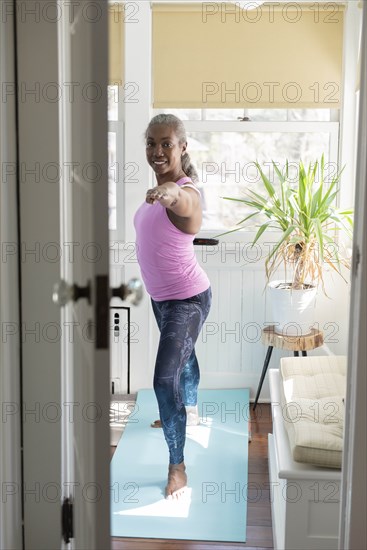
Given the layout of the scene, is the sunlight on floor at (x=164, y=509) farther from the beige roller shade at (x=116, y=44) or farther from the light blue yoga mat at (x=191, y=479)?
the beige roller shade at (x=116, y=44)

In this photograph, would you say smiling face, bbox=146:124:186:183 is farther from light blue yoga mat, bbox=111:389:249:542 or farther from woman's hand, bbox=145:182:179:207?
light blue yoga mat, bbox=111:389:249:542

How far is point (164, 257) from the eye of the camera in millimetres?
3436

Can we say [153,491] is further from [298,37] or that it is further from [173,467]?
[298,37]

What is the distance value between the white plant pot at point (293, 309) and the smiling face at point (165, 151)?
102 centimetres

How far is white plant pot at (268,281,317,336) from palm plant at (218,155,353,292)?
0.06m

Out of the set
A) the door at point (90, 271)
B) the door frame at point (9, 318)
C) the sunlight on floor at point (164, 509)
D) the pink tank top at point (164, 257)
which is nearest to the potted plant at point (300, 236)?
the pink tank top at point (164, 257)

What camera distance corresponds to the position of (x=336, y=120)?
4523 millimetres

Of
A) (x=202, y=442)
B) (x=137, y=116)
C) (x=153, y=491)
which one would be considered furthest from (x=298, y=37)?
(x=153, y=491)

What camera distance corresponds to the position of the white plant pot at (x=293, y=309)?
415 cm

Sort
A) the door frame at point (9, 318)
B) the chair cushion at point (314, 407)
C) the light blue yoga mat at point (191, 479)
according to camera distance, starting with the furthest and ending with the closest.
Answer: the light blue yoga mat at point (191, 479)
the chair cushion at point (314, 407)
the door frame at point (9, 318)

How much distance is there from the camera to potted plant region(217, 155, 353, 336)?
4133 mm

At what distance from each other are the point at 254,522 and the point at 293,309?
1.40 meters

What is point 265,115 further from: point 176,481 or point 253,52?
point 176,481

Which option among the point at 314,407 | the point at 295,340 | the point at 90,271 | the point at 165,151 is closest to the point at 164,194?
the point at 165,151
